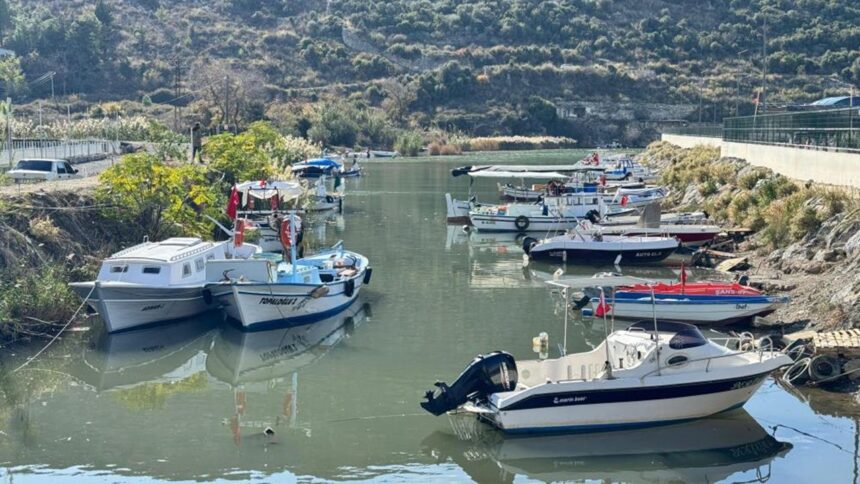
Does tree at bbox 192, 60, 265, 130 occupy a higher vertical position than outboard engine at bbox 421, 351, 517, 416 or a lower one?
higher

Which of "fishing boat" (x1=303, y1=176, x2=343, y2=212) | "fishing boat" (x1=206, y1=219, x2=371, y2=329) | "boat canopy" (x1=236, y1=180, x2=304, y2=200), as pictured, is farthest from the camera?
"fishing boat" (x1=303, y1=176, x2=343, y2=212)

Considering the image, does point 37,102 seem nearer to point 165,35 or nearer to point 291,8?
point 165,35

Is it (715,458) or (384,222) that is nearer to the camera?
(715,458)

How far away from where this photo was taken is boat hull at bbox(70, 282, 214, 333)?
29594mm

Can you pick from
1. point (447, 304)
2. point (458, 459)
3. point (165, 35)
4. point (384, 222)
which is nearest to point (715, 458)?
point (458, 459)

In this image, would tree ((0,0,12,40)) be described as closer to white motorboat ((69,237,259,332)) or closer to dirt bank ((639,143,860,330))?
dirt bank ((639,143,860,330))

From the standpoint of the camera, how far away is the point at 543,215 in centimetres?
5369

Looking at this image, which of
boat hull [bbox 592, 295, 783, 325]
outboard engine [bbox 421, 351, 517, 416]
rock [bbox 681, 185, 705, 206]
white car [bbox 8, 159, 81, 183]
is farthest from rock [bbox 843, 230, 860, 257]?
white car [bbox 8, 159, 81, 183]

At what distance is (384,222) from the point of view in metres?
57.8

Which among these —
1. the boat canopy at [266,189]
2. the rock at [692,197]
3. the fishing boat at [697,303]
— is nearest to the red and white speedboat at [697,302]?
the fishing boat at [697,303]

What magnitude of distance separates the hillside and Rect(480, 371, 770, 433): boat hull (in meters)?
103

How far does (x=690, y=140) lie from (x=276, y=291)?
6866 cm

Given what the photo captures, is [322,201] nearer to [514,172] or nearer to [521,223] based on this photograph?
[514,172]

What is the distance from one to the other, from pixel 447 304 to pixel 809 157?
19.4 metres
